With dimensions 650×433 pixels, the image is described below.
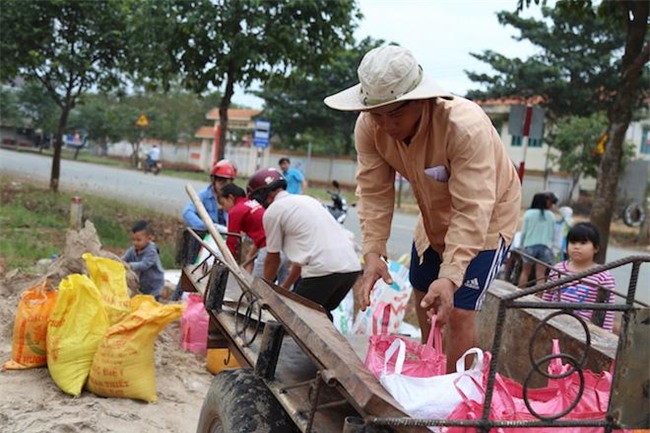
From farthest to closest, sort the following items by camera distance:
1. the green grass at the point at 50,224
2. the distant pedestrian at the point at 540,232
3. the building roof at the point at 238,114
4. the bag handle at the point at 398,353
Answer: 1. the building roof at the point at 238,114
2. the distant pedestrian at the point at 540,232
3. the green grass at the point at 50,224
4. the bag handle at the point at 398,353

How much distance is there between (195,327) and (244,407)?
9.27 ft

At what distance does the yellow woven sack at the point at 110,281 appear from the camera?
4.18 m

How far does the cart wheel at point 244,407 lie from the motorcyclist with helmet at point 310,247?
1.74m

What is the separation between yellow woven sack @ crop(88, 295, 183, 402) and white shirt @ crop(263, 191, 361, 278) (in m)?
0.81

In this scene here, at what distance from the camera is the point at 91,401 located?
3799 mm

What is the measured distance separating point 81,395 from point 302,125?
29.3m

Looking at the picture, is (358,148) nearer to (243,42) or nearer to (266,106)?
(243,42)

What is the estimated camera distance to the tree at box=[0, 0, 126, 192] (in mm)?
10578

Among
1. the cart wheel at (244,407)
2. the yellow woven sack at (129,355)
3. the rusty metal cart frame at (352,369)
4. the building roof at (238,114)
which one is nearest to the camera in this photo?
the rusty metal cart frame at (352,369)

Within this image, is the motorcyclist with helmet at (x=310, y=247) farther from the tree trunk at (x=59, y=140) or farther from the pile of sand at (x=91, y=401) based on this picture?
the tree trunk at (x=59, y=140)

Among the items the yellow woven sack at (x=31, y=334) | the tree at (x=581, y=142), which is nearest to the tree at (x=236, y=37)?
the yellow woven sack at (x=31, y=334)

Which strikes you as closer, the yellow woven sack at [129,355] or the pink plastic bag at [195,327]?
the yellow woven sack at [129,355]

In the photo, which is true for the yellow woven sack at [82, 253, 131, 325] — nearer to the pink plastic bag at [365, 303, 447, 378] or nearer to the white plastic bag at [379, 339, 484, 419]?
the pink plastic bag at [365, 303, 447, 378]

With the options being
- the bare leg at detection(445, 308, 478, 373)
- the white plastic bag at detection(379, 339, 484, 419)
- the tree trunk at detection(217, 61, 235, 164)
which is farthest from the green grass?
the white plastic bag at detection(379, 339, 484, 419)
